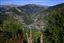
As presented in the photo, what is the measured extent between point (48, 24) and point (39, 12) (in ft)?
1.75

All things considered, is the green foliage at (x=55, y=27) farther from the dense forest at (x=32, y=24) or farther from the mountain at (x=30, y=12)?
the mountain at (x=30, y=12)

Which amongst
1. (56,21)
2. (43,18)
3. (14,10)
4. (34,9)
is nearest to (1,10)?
(14,10)

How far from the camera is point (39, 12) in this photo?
549cm

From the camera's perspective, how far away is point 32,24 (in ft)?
17.6

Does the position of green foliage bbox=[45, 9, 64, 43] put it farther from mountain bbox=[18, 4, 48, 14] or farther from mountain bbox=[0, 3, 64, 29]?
mountain bbox=[18, 4, 48, 14]

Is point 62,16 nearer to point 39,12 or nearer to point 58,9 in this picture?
point 58,9

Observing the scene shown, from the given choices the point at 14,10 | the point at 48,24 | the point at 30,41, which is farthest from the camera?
the point at 14,10

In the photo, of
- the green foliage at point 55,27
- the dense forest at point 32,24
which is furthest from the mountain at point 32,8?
the green foliage at point 55,27

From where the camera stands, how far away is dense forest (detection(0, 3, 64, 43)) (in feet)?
15.7

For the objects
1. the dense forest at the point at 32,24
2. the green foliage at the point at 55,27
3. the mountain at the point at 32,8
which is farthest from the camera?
the mountain at the point at 32,8

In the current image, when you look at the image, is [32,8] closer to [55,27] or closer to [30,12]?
[30,12]

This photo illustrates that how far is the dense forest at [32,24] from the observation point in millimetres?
4773

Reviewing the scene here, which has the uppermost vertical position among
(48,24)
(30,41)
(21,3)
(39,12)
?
(21,3)

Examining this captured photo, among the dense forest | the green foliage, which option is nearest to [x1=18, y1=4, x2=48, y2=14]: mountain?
the dense forest
